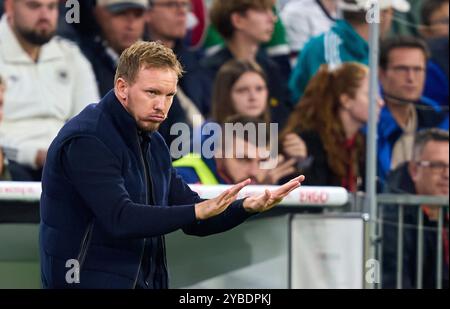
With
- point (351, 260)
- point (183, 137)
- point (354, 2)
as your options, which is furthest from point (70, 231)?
point (354, 2)

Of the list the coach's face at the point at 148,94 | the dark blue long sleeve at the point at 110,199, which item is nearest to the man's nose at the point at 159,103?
the coach's face at the point at 148,94

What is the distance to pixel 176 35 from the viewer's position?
289 inches

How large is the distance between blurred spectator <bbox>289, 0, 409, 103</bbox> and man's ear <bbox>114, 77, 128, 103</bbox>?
3.81 meters

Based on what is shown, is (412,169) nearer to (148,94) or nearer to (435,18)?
(435,18)

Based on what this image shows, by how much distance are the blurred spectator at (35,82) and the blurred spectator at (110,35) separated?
2.4 inches

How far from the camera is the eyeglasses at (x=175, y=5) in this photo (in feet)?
23.9

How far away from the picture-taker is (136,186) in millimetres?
3896

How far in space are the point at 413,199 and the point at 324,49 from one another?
1212mm

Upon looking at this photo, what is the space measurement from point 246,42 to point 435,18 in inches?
53.0

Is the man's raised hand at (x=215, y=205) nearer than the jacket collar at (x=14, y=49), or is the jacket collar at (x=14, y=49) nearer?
the man's raised hand at (x=215, y=205)

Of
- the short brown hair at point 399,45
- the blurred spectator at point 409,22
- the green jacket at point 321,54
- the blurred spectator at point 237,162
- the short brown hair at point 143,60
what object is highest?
the blurred spectator at point 409,22

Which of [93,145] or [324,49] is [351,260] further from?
[93,145]

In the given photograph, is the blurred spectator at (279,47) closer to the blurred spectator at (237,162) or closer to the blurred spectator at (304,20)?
the blurred spectator at (304,20)

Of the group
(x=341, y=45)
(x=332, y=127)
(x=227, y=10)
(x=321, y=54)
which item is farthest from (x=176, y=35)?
(x=332, y=127)
